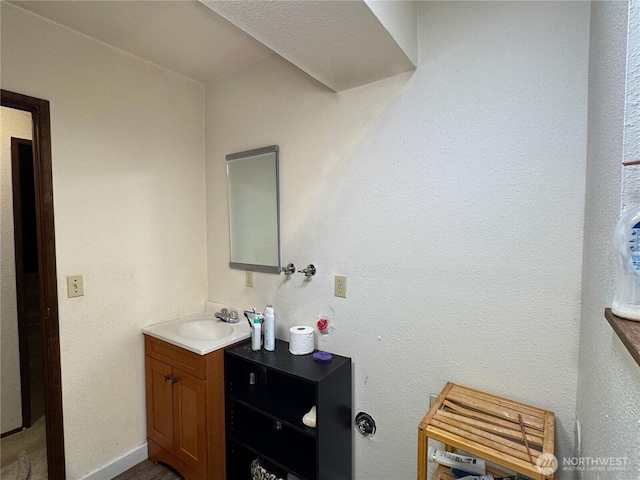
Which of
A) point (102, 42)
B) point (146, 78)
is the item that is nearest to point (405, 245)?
point (146, 78)

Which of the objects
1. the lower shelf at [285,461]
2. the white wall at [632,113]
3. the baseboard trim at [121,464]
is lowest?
the baseboard trim at [121,464]

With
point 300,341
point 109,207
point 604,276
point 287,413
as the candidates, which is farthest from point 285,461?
point 109,207

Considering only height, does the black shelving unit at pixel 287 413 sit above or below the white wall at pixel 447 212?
below

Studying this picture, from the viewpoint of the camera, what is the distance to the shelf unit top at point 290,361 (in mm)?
1444

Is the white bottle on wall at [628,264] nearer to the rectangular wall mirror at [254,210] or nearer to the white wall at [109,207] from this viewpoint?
the rectangular wall mirror at [254,210]

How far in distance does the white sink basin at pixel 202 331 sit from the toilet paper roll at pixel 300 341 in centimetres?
36

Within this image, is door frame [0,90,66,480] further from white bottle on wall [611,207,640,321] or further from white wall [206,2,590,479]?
white bottle on wall [611,207,640,321]

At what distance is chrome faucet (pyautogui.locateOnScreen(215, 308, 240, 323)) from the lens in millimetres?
2061

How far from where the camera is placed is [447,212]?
52.7 inches

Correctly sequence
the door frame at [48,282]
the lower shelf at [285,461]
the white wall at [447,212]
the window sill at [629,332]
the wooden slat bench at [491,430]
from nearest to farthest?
the window sill at [629,332]
the wooden slat bench at [491,430]
the white wall at [447,212]
the lower shelf at [285,461]
the door frame at [48,282]

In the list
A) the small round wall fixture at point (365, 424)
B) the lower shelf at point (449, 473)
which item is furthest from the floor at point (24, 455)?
the lower shelf at point (449, 473)

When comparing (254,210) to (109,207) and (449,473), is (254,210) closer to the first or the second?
(109,207)

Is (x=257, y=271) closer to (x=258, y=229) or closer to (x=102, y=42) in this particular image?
(x=258, y=229)

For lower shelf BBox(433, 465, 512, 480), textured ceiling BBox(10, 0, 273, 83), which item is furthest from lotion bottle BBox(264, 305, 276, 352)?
textured ceiling BBox(10, 0, 273, 83)
